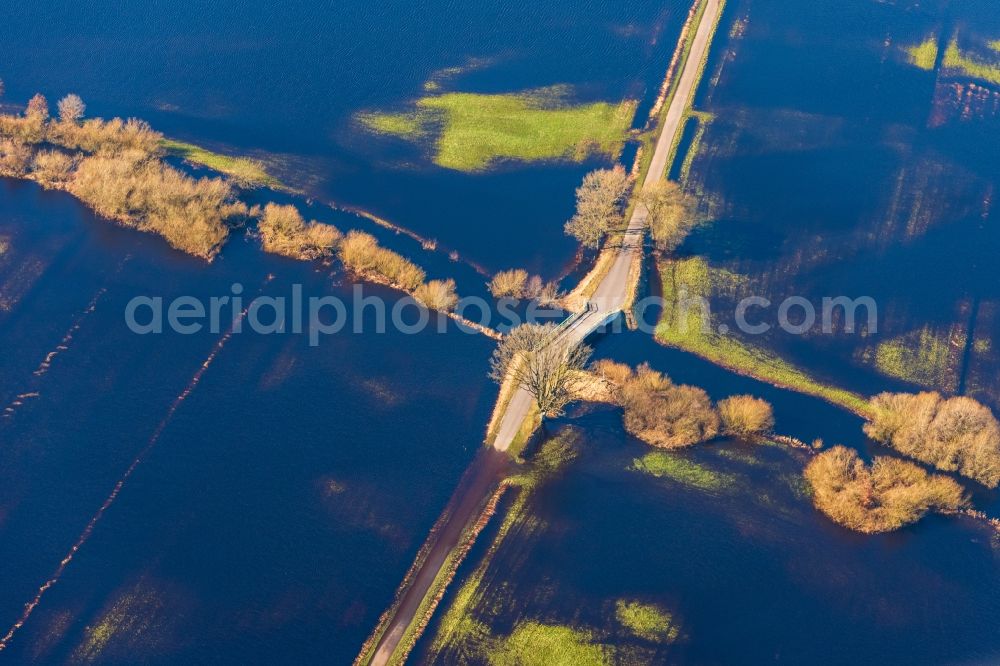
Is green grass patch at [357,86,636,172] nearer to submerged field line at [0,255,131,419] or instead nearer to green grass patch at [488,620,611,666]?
submerged field line at [0,255,131,419]

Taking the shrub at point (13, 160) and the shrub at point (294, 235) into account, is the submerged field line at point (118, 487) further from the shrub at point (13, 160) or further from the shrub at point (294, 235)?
the shrub at point (13, 160)

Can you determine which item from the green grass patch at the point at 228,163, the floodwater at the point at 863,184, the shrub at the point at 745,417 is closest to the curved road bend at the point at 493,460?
the floodwater at the point at 863,184

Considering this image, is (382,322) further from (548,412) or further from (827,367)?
(827,367)

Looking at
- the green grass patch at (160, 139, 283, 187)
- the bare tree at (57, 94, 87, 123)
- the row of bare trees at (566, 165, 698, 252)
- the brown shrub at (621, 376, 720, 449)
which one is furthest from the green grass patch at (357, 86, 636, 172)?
the brown shrub at (621, 376, 720, 449)

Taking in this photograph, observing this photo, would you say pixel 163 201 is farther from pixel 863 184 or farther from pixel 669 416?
pixel 863 184

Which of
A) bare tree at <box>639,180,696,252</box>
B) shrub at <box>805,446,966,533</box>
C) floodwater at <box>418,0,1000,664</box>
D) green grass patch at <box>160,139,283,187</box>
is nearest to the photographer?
floodwater at <box>418,0,1000,664</box>

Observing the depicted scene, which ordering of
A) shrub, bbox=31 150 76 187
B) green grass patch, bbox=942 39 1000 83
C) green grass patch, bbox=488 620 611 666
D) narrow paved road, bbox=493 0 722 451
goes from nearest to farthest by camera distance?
green grass patch, bbox=488 620 611 666, narrow paved road, bbox=493 0 722 451, shrub, bbox=31 150 76 187, green grass patch, bbox=942 39 1000 83

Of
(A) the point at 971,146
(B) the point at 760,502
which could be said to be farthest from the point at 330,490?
(A) the point at 971,146
